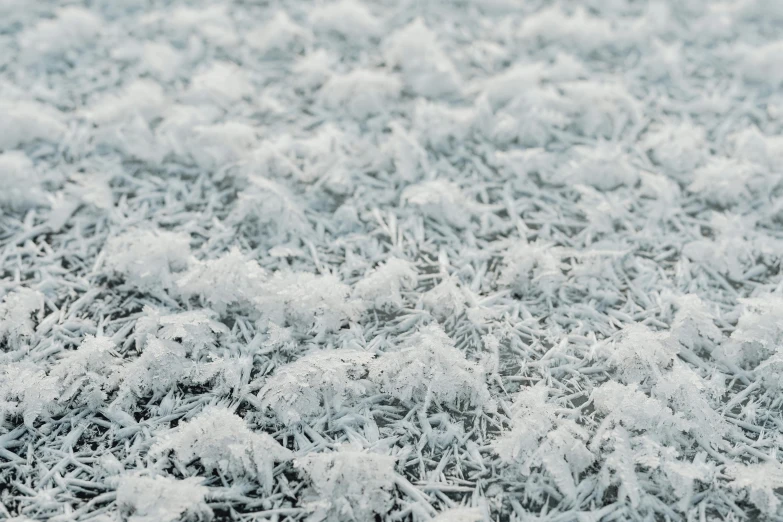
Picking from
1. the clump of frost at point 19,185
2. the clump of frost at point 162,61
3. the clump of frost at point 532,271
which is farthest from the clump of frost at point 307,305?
the clump of frost at point 162,61

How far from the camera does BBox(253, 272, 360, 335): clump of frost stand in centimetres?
279

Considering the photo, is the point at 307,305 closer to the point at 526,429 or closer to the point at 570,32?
the point at 526,429

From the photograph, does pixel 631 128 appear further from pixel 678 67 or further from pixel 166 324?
pixel 166 324

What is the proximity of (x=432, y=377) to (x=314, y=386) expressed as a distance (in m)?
0.47

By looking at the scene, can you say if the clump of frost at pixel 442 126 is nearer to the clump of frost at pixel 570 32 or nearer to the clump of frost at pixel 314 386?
the clump of frost at pixel 570 32

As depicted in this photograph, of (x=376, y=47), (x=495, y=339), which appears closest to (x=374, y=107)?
(x=376, y=47)

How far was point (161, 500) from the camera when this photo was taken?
7.05 feet

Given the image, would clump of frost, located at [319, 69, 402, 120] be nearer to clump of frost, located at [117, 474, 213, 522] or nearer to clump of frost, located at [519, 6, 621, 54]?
clump of frost, located at [519, 6, 621, 54]

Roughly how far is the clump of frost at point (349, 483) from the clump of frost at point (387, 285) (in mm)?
802

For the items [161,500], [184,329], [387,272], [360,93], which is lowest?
[161,500]

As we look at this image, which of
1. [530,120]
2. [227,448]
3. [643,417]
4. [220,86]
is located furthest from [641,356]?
[220,86]

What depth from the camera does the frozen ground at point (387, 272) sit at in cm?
230

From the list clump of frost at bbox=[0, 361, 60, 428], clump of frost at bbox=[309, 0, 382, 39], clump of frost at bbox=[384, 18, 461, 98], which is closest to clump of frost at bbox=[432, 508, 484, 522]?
clump of frost at bbox=[0, 361, 60, 428]

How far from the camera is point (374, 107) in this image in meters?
4.12
